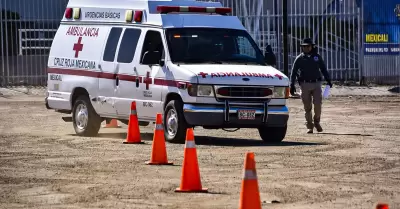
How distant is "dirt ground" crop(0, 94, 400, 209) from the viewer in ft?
39.0

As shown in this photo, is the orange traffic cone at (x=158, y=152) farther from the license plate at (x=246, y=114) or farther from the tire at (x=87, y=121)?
the tire at (x=87, y=121)

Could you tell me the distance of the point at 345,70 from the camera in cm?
3603

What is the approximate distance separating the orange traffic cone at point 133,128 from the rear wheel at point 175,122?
0.49m

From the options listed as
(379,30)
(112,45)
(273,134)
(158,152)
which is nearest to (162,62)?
(112,45)

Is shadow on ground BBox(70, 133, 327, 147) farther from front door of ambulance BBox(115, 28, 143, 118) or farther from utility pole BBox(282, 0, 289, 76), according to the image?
utility pole BBox(282, 0, 289, 76)

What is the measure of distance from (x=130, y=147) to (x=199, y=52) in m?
2.14

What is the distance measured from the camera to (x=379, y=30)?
3634 centimetres

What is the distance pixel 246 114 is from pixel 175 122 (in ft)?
3.70

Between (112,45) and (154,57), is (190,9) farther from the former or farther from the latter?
(112,45)

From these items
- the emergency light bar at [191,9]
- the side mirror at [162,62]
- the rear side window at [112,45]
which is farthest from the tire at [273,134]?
the rear side window at [112,45]

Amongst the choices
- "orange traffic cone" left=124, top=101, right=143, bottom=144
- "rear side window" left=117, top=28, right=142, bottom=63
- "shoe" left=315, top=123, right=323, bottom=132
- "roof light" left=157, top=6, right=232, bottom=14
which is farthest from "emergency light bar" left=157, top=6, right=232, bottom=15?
"shoe" left=315, top=123, right=323, bottom=132

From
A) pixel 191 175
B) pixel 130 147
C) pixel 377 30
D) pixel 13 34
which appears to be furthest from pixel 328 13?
pixel 191 175

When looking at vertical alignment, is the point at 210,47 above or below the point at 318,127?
above

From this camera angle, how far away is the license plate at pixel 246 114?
61.7 ft
